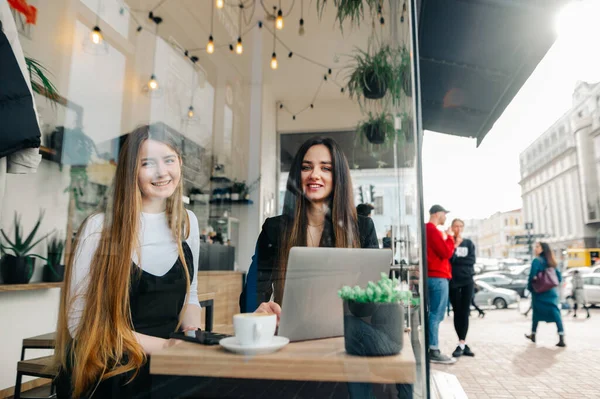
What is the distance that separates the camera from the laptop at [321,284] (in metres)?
1.05

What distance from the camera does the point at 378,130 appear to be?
4.93 feet

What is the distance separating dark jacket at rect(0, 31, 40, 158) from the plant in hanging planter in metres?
1.18

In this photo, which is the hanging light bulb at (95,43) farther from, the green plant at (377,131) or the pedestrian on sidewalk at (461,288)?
the pedestrian on sidewalk at (461,288)

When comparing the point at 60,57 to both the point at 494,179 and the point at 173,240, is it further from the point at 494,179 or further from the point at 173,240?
the point at 494,179

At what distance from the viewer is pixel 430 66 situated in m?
4.07

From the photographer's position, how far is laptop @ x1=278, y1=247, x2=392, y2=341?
105 cm

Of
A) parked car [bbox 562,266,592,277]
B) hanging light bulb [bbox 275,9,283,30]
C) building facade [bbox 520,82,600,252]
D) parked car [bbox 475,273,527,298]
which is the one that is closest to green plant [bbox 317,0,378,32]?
hanging light bulb [bbox 275,9,283,30]

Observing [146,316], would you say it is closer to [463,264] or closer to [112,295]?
[112,295]

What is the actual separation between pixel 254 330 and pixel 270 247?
1.34 feet

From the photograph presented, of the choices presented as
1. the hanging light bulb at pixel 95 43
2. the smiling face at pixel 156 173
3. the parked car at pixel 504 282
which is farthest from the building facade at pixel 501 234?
the parked car at pixel 504 282

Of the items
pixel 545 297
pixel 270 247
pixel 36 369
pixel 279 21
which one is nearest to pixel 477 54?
pixel 279 21

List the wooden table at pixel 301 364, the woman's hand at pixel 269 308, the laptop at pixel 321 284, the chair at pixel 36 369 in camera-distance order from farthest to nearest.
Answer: the chair at pixel 36 369, the woman's hand at pixel 269 308, the laptop at pixel 321 284, the wooden table at pixel 301 364

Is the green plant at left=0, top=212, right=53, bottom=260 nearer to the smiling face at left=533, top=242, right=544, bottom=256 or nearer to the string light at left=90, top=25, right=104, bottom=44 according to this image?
the string light at left=90, top=25, right=104, bottom=44

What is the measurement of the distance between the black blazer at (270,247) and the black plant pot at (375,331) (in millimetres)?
320
